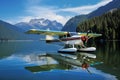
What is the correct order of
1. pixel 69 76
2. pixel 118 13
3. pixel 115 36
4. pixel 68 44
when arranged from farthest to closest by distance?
pixel 118 13, pixel 115 36, pixel 68 44, pixel 69 76

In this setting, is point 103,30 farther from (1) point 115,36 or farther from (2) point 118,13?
(2) point 118,13

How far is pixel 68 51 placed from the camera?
31781mm

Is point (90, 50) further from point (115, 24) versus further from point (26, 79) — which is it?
point (115, 24)

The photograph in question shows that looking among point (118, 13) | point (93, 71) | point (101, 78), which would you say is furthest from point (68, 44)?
point (118, 13)

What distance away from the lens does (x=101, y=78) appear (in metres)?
13.3

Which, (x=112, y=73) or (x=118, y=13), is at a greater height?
(x=118, y=13)

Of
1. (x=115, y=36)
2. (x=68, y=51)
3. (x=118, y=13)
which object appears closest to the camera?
(x=68, y=51)

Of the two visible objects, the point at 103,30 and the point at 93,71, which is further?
the point at 103,30

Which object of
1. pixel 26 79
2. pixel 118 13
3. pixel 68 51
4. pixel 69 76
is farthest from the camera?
pixel 118 13

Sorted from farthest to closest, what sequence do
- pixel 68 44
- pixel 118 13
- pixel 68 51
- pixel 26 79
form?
pixel 118 13 → pixel 68 44 → pixel 68 51 → pixel 26 79

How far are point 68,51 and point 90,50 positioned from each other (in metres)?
2.88

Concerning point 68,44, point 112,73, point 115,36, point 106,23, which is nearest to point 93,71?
point 112,73

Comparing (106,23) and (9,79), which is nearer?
(9,79)

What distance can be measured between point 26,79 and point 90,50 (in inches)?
798
